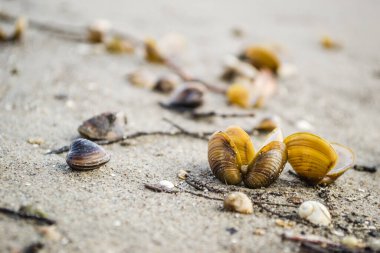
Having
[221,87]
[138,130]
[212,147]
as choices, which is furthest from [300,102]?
[212,147]

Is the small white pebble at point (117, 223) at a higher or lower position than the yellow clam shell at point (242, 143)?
lower

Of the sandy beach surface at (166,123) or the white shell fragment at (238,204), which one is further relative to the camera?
the white shell fragment at (238,204)

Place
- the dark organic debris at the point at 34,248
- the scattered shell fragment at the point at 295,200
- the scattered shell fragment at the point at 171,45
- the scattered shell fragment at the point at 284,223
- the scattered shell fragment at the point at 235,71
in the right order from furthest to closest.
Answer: the scattered shell fragment at the point at 171,45
the scattered shell fragment at the point at 235,71
the scattered shell fragment at the point at 295,200
the scattered shell fragment at the point at 284,223
the dark organic debris at the point at 34,248

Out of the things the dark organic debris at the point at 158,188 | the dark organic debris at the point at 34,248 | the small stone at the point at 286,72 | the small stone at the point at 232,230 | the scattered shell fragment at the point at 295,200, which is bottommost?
A: the dark organic debris at the point at 34,248

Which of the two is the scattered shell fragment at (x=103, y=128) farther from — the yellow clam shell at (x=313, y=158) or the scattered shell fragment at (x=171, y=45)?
the scattered shell fragment at (x=171, y=45)

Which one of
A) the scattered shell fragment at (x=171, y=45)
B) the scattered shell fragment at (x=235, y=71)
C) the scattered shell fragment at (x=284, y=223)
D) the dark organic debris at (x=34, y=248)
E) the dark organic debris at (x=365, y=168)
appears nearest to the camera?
the dark organic debris at (x=34, y=248)

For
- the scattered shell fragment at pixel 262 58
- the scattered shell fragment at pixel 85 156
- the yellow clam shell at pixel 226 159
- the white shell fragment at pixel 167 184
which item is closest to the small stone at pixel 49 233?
the scattered shell fragment at pixel 85 156

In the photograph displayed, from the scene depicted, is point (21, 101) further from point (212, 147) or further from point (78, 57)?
point (212, 147)

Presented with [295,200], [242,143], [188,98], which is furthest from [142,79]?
[295,200]
